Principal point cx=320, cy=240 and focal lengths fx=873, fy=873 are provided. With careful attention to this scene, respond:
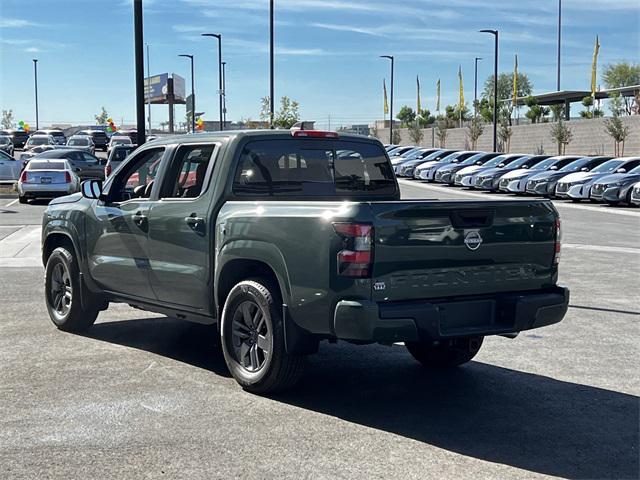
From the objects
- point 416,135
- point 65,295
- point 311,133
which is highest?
point 416,135

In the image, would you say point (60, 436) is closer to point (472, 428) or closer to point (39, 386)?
point (39, 386)

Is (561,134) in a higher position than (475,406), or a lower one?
higher

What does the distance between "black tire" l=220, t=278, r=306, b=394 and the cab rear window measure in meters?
0.90

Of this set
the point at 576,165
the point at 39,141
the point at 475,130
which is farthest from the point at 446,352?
the point at 475,130

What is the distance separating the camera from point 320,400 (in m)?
6.23

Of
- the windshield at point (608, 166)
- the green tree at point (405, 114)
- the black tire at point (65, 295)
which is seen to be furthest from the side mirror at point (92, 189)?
the green tree at point (405, 114)

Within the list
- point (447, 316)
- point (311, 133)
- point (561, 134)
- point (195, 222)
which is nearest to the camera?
point (447, 316)

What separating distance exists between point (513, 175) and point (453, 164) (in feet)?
22.9

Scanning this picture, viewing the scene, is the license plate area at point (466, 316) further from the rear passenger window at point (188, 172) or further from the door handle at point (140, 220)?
the door handle at point (140, 220)

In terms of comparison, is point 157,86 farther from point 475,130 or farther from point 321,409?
point 321,409

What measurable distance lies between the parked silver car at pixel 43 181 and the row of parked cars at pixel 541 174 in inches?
622

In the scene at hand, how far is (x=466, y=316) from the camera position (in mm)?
5816

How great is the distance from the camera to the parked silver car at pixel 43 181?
84.6 ft

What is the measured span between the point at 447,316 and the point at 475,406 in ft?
2.71
